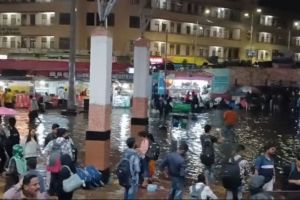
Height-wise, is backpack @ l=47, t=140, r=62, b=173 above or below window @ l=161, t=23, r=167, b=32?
below

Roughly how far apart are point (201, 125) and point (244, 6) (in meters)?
58.0

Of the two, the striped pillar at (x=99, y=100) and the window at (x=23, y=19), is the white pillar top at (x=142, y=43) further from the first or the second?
the window at (x=23, y=19)

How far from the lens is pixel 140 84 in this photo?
22.3 meters

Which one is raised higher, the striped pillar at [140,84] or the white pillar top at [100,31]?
the white pillar top at [100,31]

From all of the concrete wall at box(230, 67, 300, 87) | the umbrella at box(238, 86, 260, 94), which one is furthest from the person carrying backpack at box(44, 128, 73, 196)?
the concrete wall at box(230, 67, 300, 87)

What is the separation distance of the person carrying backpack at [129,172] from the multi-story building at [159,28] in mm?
40382

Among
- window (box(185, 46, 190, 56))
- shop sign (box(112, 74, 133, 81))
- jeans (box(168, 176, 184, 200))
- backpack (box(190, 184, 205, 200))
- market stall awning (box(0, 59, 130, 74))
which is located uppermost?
window (box(185, 46, 190, 56))

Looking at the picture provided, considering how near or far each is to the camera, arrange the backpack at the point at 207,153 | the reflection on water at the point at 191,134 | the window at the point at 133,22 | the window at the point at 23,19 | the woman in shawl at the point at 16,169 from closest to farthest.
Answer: the woman in shawl at the point at 16,169 → the backpack at the point at 207,153 → the reflection on water at the point at 191,134 → the window at the point at 133,22 → the window at the point at 23,19

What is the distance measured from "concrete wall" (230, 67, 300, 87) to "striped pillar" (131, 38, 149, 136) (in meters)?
39.8

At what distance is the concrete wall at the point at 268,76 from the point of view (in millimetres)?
61928

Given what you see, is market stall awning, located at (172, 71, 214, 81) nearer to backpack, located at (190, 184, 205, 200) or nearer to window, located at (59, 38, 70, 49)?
window, located at (59, 38, 70, 49)

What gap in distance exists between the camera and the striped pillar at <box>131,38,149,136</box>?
22031mm

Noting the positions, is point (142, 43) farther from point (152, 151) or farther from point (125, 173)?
point (125, 173)

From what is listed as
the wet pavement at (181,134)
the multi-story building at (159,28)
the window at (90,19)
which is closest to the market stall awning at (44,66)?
the multi-story building at (159,28)
